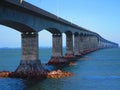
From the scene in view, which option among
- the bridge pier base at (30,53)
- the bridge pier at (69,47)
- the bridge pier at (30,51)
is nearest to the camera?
the bridge pier base at (30,53)

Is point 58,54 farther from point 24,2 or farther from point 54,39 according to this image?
point 24,2

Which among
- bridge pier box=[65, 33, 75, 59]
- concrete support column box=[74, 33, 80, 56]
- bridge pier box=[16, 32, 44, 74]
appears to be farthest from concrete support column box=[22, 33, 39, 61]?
concrete support column box=[74, 33, 80, 56]

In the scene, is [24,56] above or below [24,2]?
below

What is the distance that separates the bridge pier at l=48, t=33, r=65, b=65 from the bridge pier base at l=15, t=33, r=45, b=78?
21.4 metres

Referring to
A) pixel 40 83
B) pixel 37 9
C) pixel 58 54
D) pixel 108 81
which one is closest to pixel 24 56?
pixel 37 9

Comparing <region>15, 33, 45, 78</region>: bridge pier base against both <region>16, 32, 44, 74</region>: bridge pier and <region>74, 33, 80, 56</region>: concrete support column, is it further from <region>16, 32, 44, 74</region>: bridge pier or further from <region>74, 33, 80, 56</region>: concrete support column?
<region>74, 33, 80, 56</region>: concrete support column

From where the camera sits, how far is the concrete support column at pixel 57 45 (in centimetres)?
7475

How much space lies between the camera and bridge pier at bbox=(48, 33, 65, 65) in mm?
73319

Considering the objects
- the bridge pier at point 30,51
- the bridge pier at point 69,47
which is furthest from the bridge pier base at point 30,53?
the bridge pier at point 69,47

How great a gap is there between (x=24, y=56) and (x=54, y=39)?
26829 mm

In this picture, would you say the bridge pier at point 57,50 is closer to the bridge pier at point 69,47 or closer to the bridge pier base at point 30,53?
the bridge pier at point 69,47

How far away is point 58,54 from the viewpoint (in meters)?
74.6

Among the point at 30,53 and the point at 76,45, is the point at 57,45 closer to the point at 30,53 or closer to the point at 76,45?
the point at 30,53

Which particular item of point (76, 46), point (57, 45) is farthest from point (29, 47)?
point (76, 46)
